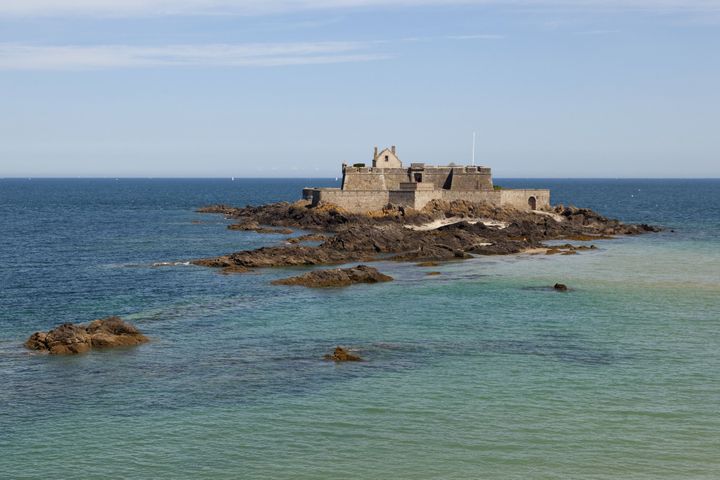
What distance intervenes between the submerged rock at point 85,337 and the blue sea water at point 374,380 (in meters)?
0.70

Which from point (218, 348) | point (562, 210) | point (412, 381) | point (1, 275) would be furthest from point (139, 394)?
point (562, 210)

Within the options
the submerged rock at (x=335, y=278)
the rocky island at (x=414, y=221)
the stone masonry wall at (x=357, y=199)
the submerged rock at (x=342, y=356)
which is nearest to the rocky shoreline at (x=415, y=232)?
the rocky island at (x=414, y=221)

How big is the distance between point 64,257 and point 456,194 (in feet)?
139

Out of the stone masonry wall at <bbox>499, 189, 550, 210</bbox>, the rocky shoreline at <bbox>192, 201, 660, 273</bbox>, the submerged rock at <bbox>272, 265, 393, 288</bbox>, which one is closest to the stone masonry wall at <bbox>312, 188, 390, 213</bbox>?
the rocky shoreline at <bbox>192, 201, 660, 273</bbox>

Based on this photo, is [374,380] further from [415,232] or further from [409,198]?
[409,198]

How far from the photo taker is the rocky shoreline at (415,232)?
2424 inches

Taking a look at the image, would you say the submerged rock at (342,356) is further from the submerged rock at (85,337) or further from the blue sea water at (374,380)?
the submerged rock at (85,337)

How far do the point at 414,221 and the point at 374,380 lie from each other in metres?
54.9

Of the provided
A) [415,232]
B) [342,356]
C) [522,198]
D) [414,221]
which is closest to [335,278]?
[342,356]

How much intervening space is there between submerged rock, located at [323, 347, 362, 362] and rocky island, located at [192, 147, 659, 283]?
25.8 meters

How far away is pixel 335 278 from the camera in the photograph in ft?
167

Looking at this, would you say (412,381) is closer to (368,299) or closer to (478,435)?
(478,435)

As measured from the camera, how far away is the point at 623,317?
4084 cm

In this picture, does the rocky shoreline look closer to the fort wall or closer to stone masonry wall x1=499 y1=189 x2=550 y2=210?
the fort wall
